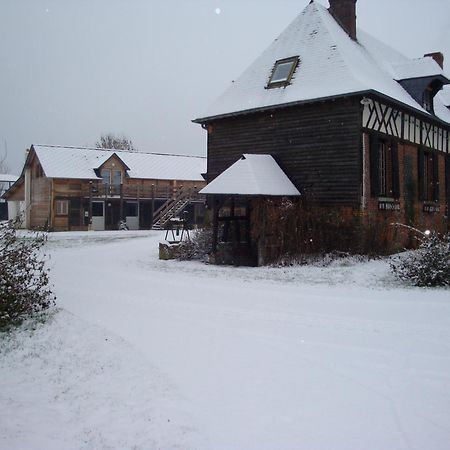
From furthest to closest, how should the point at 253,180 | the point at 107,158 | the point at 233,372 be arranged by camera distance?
the point at 107,158 < the point at 253,180 < the point at 233,372

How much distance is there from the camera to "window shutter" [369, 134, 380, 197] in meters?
16.1

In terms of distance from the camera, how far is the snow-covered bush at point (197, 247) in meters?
16.3

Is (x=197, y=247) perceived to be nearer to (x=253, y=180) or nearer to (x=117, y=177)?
(x=253, y=180)

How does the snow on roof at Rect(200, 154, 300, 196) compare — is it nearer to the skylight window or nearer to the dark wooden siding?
the dark wooden siding

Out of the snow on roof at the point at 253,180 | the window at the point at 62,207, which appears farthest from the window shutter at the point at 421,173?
the window at the point at 62,207

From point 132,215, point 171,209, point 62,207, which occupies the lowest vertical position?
point 132,215

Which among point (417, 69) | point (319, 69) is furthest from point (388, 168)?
point (417, 69)

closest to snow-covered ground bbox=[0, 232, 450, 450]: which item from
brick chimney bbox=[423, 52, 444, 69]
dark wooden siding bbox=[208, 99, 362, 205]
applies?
dark wooden siding bbox=[208, 99, 362, 205]

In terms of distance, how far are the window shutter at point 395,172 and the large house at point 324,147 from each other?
0.13ft

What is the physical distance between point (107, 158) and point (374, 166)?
27819 millimetres

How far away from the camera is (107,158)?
3925 cm

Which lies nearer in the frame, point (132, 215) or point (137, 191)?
point (137, 191)

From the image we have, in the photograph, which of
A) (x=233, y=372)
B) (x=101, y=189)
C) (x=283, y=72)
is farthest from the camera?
(x=101, y=189)

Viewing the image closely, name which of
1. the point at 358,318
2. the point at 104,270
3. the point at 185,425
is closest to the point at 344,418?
the point at 185,425
